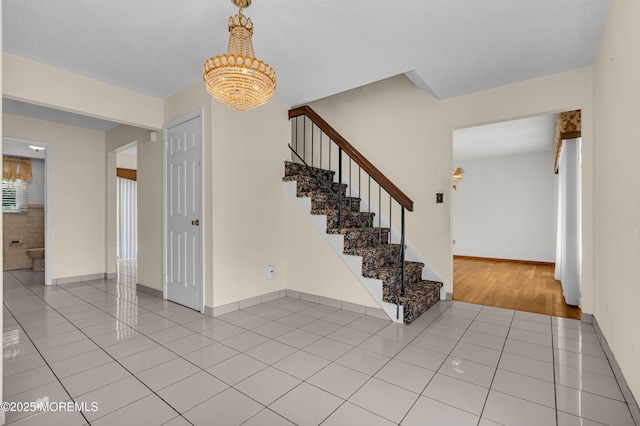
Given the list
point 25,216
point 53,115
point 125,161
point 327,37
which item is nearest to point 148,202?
point 53,115

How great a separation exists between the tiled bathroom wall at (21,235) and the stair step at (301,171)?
596cm

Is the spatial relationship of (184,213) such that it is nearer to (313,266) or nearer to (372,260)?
(313,266)

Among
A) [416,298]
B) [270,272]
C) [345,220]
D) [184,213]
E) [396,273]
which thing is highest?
[184,213]

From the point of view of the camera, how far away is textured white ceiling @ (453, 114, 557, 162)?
541cm

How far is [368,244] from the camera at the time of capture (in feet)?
13.4

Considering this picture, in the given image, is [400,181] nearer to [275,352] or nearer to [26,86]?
[275,352]

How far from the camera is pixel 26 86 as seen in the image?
10.2 ft

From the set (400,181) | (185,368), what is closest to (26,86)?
(185,368)

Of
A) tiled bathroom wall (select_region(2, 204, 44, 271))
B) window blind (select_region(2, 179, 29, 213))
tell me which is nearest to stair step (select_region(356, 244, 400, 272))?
tiled bathroom wall (select_region(2, 204, 44, 271))

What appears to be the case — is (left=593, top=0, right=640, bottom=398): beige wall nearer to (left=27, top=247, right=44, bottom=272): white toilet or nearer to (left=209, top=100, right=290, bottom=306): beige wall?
(left=209, top=100, right=290, bottom=306): beige wall

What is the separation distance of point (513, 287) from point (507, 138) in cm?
311

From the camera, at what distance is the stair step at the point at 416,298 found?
3.21 m

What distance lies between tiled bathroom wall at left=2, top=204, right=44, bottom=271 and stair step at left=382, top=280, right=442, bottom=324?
290 inches

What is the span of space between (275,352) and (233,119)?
2.59 meters
